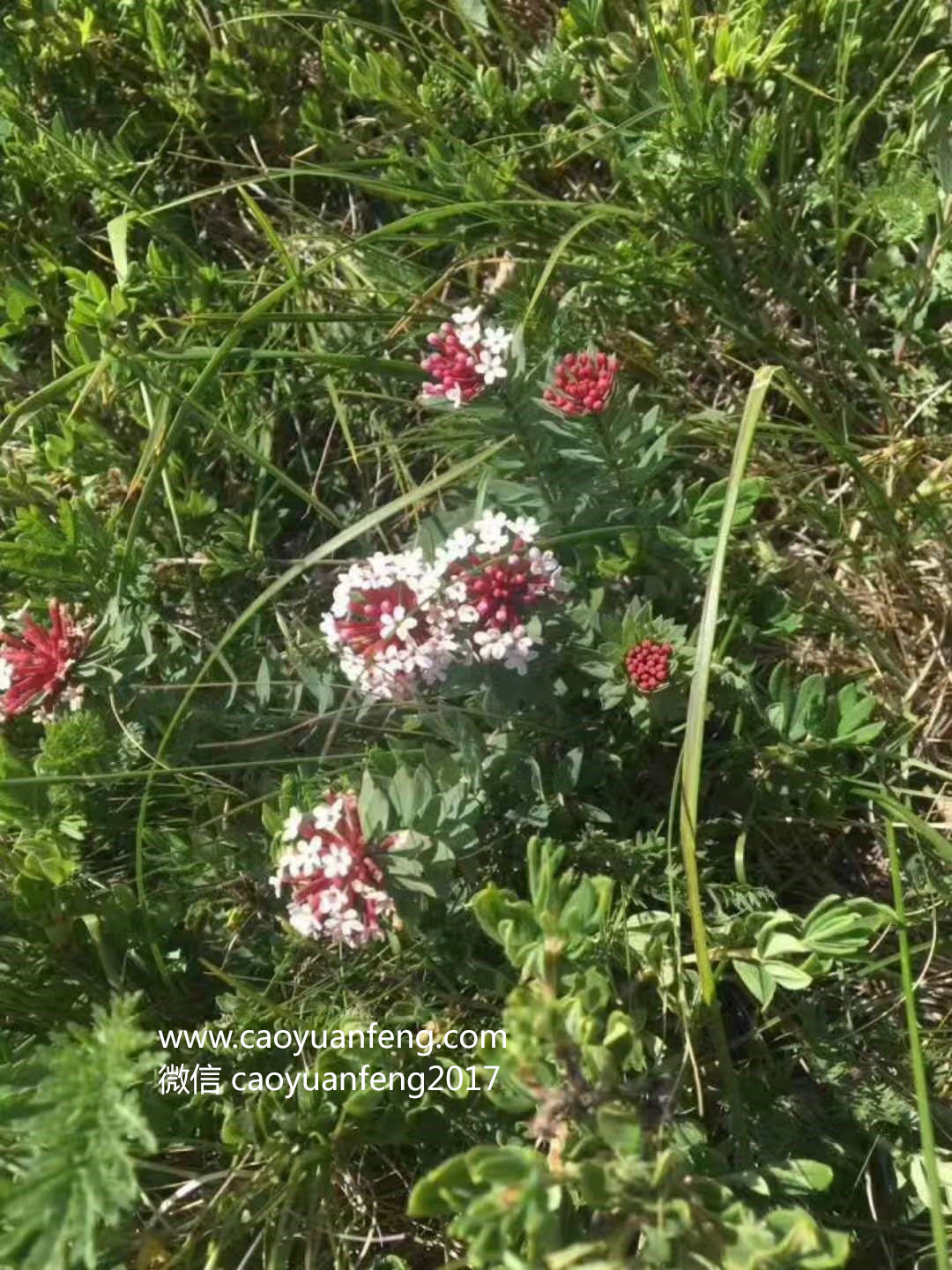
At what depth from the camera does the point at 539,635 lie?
2432mm

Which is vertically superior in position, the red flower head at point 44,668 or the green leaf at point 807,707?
the red flower head at point 44,668

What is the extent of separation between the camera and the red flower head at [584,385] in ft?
7.98

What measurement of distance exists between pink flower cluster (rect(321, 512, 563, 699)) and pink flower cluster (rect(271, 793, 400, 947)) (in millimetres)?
305

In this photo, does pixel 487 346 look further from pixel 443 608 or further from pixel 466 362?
pixel 443 608

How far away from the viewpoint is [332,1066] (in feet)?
7.95

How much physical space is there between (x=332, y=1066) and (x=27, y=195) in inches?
105

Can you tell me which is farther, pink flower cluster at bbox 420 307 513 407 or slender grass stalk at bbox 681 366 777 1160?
pink flower cluster at bbox 420 307 513 407

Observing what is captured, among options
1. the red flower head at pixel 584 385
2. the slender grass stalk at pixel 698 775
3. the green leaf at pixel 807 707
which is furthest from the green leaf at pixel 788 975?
the red flower head at pixel 584 385

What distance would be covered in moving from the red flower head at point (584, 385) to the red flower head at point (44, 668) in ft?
3.98

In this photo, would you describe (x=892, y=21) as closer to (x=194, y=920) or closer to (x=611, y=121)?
(x=611, y=121)

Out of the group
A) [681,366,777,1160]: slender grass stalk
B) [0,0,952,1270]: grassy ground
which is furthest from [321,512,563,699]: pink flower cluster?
[681,366,777,1160]: slender grass stalk

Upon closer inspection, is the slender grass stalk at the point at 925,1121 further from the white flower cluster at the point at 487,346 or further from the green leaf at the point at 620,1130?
the white flower cluster at the point at 487,346

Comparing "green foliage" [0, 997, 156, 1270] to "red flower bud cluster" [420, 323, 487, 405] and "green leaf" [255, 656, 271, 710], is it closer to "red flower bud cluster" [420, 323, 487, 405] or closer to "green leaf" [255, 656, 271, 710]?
"green leaf" [255, 656, 271, 710]

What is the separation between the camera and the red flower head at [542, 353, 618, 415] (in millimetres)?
2434
